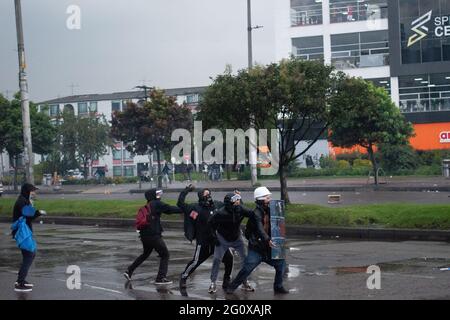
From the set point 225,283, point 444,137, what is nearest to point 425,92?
point 444,137

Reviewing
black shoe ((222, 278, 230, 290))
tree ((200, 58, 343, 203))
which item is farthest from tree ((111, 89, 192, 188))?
black shoe ((222, 278, 230, 290))

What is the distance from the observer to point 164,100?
4500 centimetres

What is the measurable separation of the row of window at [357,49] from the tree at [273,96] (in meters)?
35.2

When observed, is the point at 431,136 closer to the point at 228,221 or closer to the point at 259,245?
the point at 228,221

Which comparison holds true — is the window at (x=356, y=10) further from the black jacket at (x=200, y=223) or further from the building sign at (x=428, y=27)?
the black jacket at (x=200, y=223)

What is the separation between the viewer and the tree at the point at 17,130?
45125 mm

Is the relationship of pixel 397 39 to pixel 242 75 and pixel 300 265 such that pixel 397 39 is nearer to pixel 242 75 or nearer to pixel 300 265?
pixel 242 75

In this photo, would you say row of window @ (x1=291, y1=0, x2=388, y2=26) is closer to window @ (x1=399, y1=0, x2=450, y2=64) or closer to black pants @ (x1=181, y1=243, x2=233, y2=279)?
window @ (x1=399, y1=0, x2=450, y2=64)

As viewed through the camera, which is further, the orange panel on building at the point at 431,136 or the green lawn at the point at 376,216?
the orange panel on building at the point at 431,136

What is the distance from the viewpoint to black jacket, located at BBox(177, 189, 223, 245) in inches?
466

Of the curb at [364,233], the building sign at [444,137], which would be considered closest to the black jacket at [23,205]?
the curb at [364,233]
